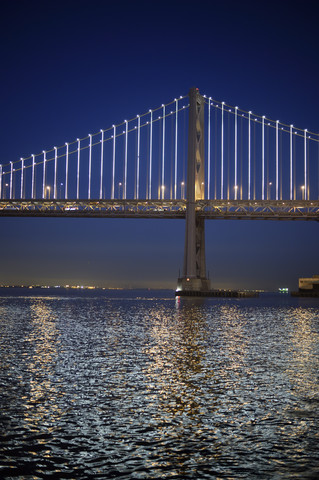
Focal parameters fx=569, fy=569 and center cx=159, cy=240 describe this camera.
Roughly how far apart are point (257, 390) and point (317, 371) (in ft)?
7.42

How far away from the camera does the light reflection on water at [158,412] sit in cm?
501

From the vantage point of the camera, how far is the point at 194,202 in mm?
51250

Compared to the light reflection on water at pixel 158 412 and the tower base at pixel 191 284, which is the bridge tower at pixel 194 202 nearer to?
the tower base at pixel 191 284

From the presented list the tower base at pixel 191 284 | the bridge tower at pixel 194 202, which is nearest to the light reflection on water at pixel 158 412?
the bridge tower at pixel 194 202

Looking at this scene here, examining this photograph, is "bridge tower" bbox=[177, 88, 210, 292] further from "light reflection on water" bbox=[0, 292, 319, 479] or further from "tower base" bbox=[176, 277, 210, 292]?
"light reflection on water" bbox=[0, 292, 319, 479]

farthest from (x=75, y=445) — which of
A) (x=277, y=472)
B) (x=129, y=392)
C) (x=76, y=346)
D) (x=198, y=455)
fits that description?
(x=76, y=346)

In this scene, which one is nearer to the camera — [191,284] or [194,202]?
[194,202]

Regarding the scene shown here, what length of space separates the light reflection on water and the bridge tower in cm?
3721

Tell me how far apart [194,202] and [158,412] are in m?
44.8

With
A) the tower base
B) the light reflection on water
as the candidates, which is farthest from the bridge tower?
the light reflection on water

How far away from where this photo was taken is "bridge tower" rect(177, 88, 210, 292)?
5084cm

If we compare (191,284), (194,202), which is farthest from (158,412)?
(191,284)

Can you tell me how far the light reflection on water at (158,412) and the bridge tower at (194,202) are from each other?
37207 mm

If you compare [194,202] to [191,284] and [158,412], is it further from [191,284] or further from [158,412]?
[158,412]
